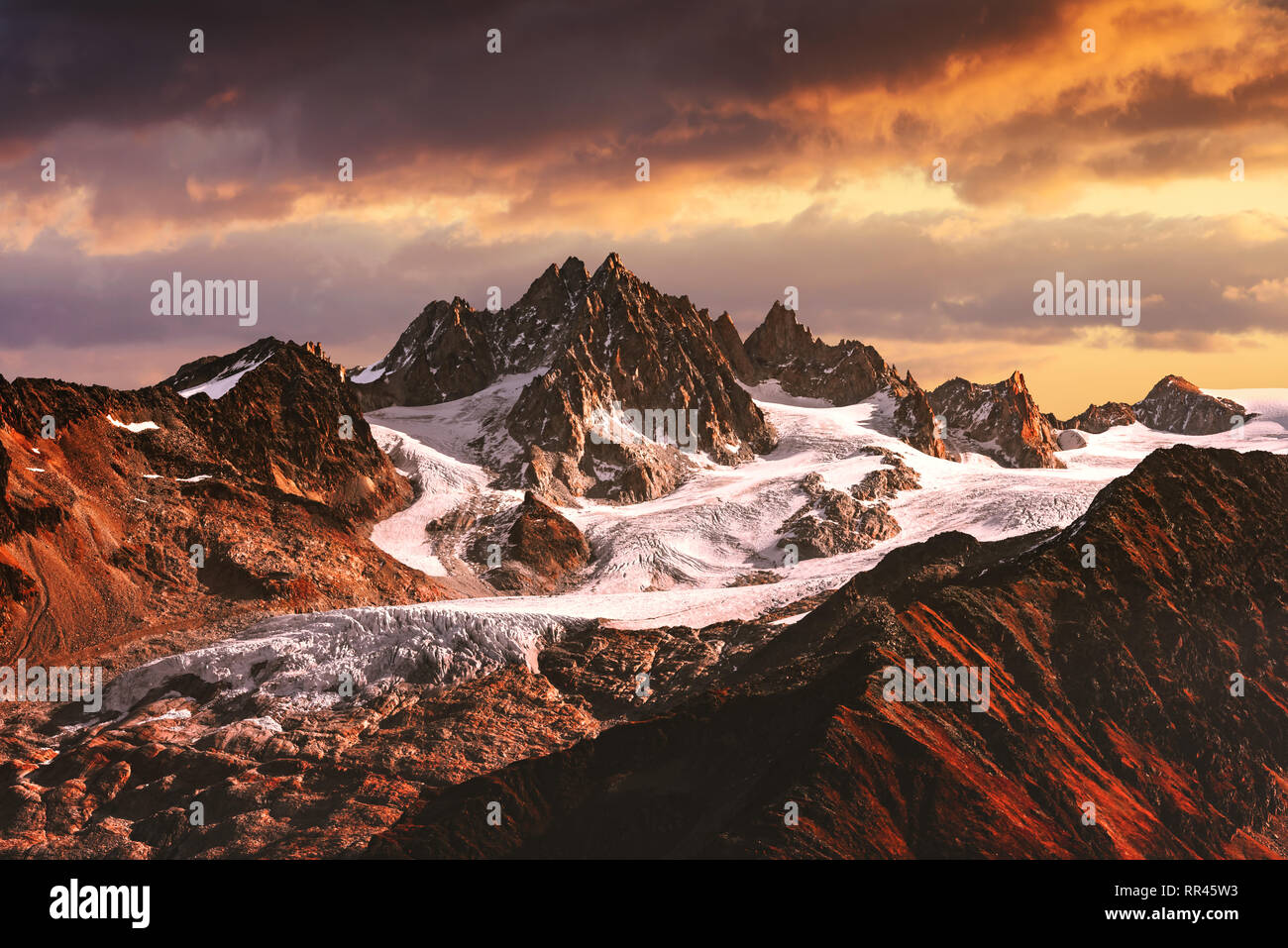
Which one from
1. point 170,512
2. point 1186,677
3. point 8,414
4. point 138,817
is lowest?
point 138,817

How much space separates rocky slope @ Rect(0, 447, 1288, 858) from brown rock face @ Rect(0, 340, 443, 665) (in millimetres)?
17724

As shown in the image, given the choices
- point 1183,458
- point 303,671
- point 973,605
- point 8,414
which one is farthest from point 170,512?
point 1183,458

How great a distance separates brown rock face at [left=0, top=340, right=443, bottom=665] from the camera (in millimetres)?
161125

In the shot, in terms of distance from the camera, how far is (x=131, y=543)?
173625mm

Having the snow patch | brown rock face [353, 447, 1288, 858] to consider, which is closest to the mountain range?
brown rock face [353, 447, 1288, 858]

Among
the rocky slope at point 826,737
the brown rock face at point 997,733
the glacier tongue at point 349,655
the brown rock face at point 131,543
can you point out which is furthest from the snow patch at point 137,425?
the brown rock face at point 997,733

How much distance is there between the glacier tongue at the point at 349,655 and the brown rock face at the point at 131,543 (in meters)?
7.08

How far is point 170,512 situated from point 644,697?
212 feet

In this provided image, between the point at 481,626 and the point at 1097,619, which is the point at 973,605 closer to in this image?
the point at 1097,619

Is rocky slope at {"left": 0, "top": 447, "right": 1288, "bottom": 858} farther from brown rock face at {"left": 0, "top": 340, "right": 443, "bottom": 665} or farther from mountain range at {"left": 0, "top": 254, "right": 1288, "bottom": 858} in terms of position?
brown rock face at {"left": 0, "top": 340, "right": 443, "bottom": 665}

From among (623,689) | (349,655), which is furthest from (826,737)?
(349,655)

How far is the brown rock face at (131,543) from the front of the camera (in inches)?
6344

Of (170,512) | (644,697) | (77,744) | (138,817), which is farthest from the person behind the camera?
(170,512)

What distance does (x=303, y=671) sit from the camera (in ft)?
502
